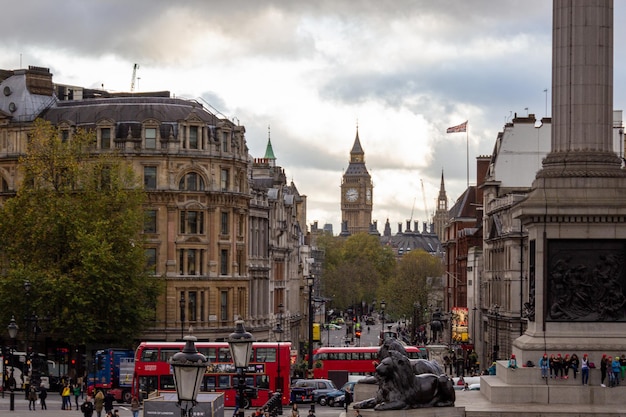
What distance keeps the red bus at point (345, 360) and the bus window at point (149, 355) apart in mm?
14027

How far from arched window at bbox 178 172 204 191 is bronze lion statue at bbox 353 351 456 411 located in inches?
2114

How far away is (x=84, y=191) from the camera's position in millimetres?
89938

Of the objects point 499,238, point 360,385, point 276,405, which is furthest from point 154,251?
point 360,385

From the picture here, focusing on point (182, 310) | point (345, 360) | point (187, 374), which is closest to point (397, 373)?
point (187, 374)

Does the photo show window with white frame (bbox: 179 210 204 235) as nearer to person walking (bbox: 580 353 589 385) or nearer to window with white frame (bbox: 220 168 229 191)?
window with white frame (bbox: 220 168 229 191)

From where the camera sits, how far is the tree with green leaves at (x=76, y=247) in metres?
84.9

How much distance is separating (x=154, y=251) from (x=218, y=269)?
456cm

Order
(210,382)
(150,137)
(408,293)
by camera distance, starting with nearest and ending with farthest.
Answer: (210,382) → (150,137) → (408,293)

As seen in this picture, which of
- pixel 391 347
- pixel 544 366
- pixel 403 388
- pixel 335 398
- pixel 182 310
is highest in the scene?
pixel 391 347

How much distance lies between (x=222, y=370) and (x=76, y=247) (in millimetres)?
16856

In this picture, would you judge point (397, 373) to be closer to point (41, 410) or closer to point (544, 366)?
point (544, 366)

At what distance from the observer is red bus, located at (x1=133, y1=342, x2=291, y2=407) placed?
72438mm

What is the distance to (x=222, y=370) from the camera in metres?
72.6

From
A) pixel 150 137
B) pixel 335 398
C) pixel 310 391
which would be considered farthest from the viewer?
pixel 150 137
